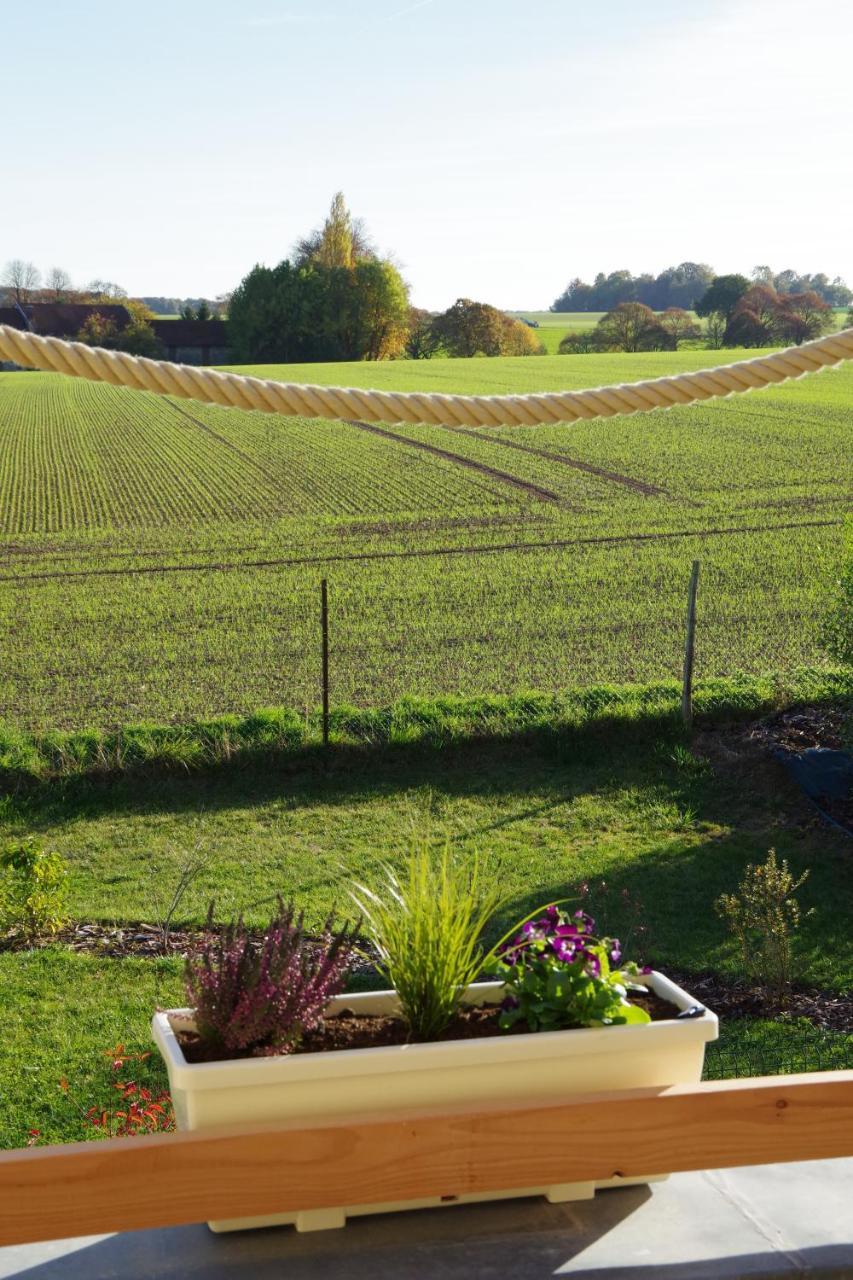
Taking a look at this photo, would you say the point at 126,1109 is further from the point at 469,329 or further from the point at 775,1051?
the point at 469,329

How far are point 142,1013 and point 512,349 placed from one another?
63225mm

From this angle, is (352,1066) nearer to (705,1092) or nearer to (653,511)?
(705,1092)

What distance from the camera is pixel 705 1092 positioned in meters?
2.13

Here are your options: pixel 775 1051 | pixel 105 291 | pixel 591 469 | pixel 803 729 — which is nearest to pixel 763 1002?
pixel 775 1051

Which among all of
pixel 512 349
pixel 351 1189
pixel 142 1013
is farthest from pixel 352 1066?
pixel 512 349

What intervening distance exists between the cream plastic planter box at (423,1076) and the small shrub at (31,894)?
4.95 meters

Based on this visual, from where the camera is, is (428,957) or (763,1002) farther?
(763,1002)

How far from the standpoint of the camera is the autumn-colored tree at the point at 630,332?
215 ft

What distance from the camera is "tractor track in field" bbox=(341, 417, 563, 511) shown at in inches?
927

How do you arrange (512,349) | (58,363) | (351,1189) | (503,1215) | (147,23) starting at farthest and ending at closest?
(512,349)
(147,23)
(503,1215)
(351,1189)
(58,363)

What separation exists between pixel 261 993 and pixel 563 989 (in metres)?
0.53

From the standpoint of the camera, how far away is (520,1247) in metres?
2.22

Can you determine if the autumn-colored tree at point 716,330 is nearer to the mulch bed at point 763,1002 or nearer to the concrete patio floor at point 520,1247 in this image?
the mulch bed at point 763,1002

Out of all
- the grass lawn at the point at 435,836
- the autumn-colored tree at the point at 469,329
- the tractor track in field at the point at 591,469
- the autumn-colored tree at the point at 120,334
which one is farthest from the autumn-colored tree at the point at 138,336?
the grass lawn at the point at 435,836
